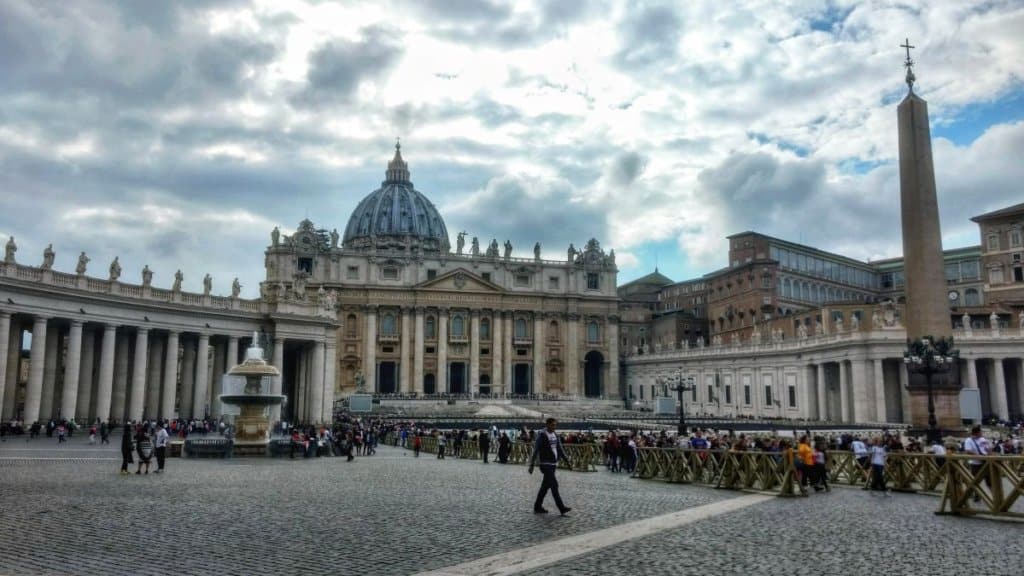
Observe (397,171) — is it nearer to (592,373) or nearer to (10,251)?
(592,373)

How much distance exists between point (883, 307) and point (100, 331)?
178ft

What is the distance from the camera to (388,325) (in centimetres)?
9425

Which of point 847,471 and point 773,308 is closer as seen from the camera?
point 847,471

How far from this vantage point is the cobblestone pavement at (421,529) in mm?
9023

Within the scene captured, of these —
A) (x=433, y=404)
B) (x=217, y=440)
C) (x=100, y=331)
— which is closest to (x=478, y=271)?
(x=433, y=404)

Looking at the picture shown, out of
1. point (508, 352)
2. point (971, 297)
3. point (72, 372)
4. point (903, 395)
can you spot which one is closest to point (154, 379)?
point (72, 372)

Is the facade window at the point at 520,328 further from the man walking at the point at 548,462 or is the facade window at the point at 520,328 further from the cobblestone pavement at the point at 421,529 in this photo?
the man walking at the point at 548,462

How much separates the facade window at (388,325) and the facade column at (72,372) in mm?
53349

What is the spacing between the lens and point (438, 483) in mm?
19297

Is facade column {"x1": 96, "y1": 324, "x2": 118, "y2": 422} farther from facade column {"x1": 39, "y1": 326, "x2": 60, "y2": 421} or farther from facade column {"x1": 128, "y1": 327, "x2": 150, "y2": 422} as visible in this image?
facade column {"x1": 39, "y1": 326, "x2": 60, "y2": 421}

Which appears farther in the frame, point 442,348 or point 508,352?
point 508,352

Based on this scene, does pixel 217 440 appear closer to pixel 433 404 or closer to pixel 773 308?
pixel 433 404

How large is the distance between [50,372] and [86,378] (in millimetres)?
1840

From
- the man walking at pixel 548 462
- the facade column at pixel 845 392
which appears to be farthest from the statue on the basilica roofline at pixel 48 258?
the facade column at pixel 845 392
